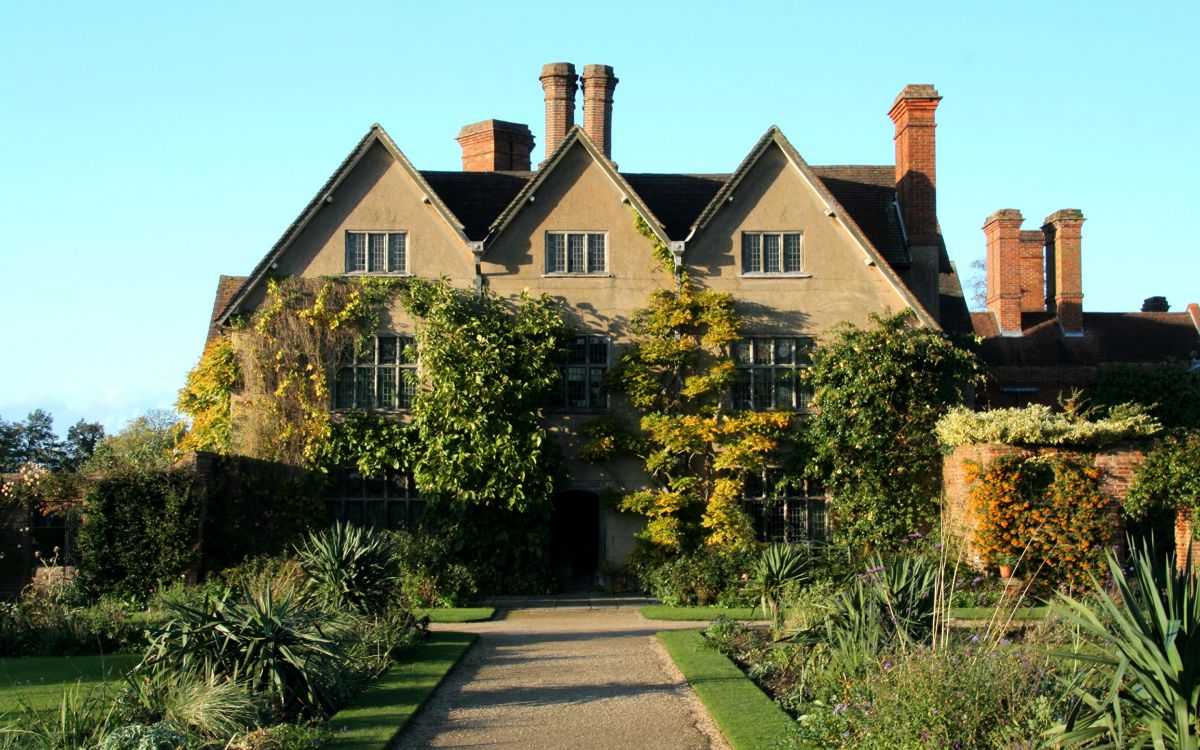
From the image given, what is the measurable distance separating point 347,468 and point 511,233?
225 inches

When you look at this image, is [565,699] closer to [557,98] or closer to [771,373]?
[771,373]

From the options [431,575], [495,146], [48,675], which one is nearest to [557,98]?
[495,146]

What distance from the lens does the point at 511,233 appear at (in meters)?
25.4

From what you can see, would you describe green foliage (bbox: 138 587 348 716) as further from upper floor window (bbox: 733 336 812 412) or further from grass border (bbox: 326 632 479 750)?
upper floor window (bbox: 733 336 812 412)

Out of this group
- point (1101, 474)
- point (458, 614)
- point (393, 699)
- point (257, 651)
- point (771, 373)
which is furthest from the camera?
point (771, 373)

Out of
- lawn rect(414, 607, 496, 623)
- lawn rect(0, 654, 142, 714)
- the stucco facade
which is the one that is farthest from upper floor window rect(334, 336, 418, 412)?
lawn rect(0, 654, 142, 714)

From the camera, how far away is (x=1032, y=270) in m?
35.2

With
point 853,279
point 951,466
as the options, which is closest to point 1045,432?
point 951,466

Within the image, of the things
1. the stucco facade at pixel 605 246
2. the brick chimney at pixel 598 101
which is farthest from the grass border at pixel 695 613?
the brick chimney at pixel 598 101

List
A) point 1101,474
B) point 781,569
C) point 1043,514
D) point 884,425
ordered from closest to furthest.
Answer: point 781,569 → point 1043,514 → point 1101,474 → point 884,425

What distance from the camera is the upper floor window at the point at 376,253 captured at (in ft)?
83.0

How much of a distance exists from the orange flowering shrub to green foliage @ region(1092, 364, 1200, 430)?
9.14m

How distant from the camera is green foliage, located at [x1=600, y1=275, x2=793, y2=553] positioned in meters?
24.0

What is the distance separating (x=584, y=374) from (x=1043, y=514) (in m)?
9.24
